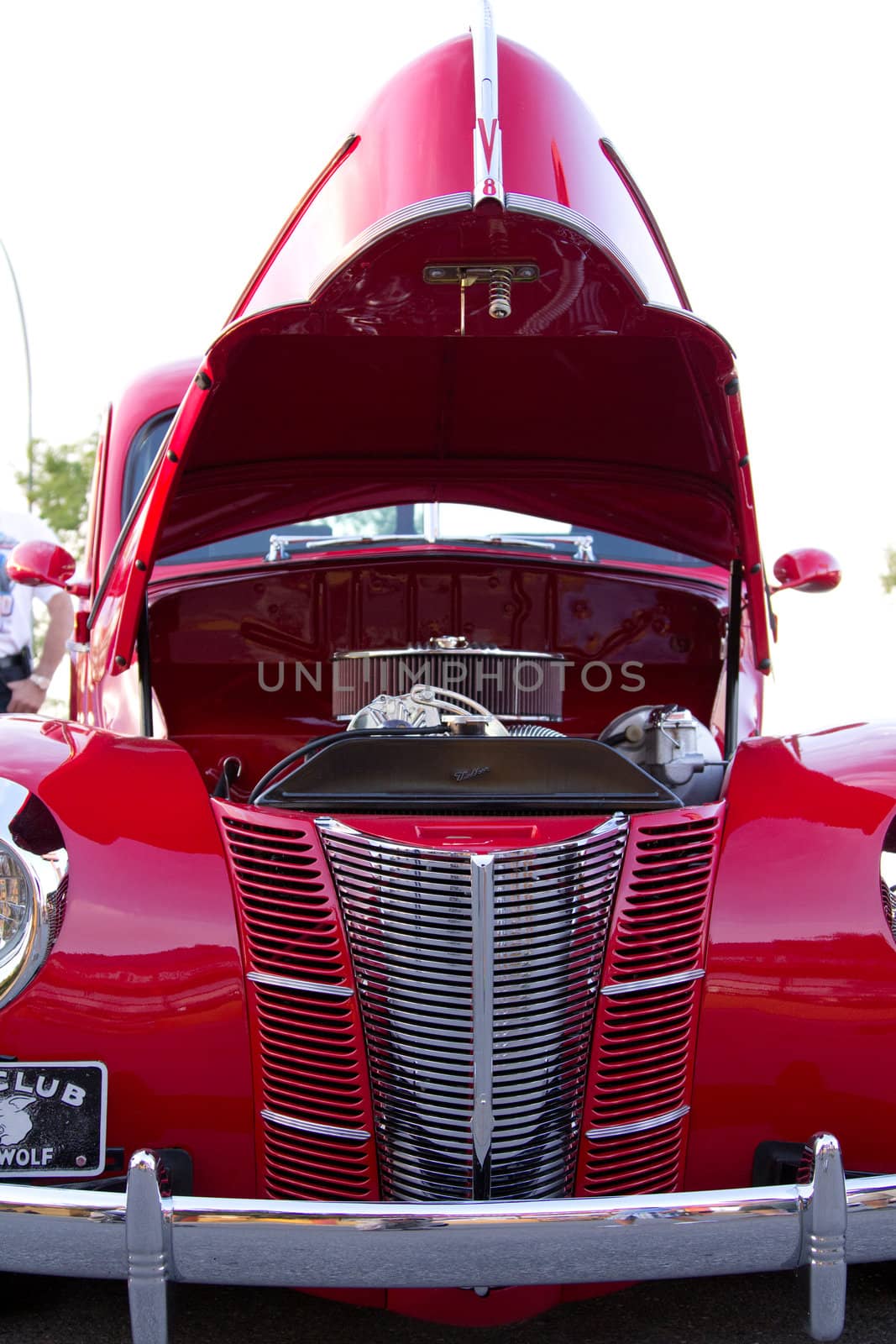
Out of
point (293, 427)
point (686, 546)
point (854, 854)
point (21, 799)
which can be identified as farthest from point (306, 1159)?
point (686, 546)

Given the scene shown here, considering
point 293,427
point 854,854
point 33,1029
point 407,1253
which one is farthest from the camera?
point 293,427

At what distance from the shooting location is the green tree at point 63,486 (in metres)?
16.2

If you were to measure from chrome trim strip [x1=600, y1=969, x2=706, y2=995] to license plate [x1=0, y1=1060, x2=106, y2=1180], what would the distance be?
754 mm

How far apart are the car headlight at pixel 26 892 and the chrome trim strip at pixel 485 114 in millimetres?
1204

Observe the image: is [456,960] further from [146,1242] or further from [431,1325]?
[431,1325]

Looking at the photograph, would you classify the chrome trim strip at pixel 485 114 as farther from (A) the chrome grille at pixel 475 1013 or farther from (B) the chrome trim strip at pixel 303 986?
(B) the chrome trim strip at pixel 303 986

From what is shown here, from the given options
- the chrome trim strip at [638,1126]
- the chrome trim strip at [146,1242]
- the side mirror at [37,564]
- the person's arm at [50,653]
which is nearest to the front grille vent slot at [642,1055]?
the chrome trim strip at [638,1126]

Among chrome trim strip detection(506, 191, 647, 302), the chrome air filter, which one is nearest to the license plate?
the chrome air filter

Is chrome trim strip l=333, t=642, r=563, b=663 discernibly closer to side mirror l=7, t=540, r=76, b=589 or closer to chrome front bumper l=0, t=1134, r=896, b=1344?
side mirror l=7, t=540, r=76, b=589

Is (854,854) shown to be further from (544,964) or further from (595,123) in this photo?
(595,123)

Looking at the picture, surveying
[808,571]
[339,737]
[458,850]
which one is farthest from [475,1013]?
[808,571]

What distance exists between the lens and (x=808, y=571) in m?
3.49

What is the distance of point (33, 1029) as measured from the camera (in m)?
1.78

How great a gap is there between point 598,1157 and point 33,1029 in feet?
2.79
